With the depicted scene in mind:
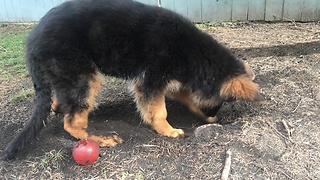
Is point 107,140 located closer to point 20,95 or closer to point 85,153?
point 85,153

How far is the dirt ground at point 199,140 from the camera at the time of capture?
122 inches

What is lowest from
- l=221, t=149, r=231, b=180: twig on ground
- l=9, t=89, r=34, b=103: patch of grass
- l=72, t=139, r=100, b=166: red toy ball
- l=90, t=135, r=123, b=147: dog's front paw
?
l=9, t=89, r=34, b=103: patch of grass

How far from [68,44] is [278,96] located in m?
2.77

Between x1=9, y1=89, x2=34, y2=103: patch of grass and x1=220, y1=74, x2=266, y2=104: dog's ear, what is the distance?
3.11m

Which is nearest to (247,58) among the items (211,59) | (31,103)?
(211,59)

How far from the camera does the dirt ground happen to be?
309 cm

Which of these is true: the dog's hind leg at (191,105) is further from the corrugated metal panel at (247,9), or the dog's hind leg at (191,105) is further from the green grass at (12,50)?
the corrugated metal panel at (247,9)

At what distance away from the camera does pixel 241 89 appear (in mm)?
3664

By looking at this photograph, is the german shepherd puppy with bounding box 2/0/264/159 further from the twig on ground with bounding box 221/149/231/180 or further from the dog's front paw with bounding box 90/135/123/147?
the twig on ground with bounding box 221/149/231/180

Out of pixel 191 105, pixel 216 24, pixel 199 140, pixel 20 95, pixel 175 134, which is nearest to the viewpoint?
pixel 199 140

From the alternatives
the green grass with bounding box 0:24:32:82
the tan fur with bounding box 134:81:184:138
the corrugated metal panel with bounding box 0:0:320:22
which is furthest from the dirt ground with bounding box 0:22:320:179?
the corrugated metal panel with bounding box 0:0:320:22

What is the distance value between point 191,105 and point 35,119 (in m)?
1.98

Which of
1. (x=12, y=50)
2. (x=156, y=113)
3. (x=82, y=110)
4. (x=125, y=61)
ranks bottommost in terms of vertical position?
(x=12, y=50)

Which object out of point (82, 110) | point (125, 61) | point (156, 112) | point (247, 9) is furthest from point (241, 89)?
point (247, 9)
